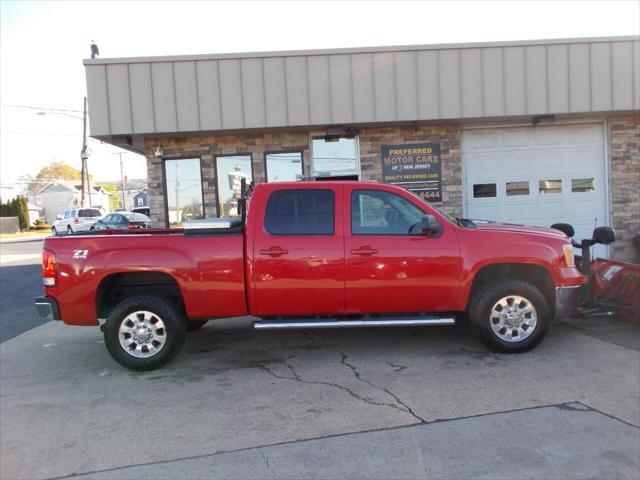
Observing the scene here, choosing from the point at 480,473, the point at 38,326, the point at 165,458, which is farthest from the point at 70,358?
the point at 480,473

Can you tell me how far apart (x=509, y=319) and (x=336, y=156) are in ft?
18.6

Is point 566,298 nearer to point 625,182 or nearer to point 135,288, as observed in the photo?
point 135,288

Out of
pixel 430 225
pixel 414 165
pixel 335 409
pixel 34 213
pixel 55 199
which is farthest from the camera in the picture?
pixel 55 199

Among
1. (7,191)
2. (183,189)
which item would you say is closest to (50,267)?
(183,189)

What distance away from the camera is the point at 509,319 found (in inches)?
211

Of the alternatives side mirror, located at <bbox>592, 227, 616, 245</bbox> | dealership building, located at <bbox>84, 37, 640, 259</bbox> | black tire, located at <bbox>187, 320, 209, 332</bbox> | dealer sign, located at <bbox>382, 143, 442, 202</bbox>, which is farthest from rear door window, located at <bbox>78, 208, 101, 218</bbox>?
side mirror, located at <bbox>592, 227, 616, 245</bbox>

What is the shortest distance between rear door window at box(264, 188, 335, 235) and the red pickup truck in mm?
11

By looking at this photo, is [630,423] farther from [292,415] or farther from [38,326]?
[38,326]

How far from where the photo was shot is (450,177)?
33.2 feet

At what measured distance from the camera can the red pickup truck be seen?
17.0 ft

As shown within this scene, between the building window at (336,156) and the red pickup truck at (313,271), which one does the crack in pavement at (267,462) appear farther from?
the building window at (336,156)

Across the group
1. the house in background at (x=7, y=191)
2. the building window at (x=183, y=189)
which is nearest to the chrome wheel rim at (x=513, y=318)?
the building window at (x=183, y=189)

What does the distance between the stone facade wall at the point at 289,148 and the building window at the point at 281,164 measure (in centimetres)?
10

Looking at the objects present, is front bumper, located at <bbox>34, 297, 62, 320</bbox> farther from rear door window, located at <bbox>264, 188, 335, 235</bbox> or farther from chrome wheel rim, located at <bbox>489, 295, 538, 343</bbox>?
chrome wheel rim, located at <bbox>489, 295, 538, 343</bbox>
